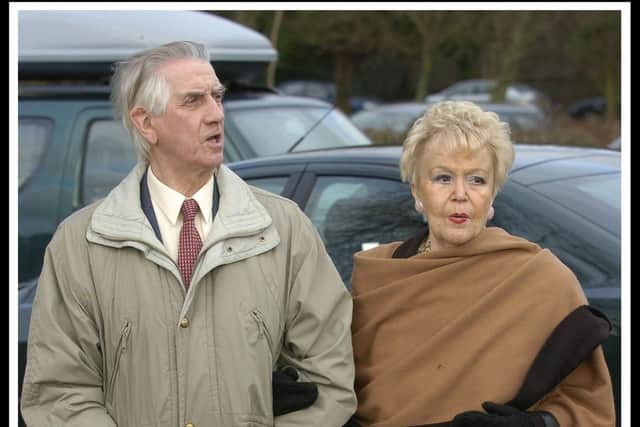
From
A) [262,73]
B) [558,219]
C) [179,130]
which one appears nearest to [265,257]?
[179,130]

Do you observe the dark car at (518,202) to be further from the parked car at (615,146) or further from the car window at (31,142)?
the car window at (31,142)

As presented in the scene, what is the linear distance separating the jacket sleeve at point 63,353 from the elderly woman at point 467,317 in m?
0.75

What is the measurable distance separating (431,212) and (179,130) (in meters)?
0.75

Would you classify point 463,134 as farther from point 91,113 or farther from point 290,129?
point 91,113

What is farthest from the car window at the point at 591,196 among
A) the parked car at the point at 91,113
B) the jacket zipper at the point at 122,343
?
the parked car at the point at 91,113

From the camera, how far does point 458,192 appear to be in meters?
2.91

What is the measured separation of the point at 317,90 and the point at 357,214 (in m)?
31.0

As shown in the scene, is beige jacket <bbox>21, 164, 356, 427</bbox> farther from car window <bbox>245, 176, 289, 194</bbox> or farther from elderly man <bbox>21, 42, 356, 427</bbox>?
car window <bbox>245, 176, 289, 194</bbox>

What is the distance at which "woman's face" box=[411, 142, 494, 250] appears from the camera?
2.91 metres

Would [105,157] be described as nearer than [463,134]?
No

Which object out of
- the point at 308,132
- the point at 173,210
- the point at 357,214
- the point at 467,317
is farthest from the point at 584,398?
the point at 308,132

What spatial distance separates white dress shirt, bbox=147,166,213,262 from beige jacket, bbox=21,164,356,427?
3.1 inches
